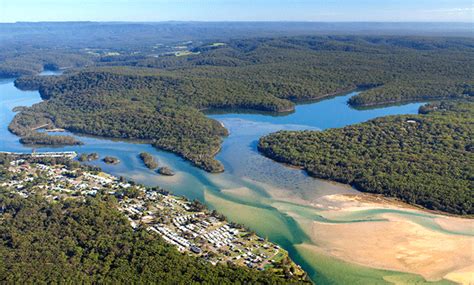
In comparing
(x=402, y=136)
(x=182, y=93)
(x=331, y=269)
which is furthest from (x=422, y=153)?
(x=182, y=93)

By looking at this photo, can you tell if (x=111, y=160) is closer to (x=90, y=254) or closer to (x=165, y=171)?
(x=165, y=171)

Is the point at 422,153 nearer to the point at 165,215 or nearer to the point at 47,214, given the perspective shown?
the point at 165,215

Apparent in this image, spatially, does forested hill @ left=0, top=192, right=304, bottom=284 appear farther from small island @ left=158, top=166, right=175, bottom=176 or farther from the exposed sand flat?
small island @ left=158, top=166, right=175, bottom=176

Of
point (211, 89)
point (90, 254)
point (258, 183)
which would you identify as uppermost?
point (211, 89)

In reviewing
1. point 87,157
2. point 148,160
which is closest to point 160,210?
point 148,160

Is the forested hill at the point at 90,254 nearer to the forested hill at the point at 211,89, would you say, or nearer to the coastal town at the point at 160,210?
the coastal town at the point at 160,210

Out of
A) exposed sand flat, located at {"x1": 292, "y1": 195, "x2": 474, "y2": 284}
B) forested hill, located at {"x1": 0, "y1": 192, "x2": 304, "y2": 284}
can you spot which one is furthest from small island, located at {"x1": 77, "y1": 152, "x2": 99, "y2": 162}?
exposed sand flat, located at {"x1": 292, "y1": 195, "x2": 474, "y2": 284}

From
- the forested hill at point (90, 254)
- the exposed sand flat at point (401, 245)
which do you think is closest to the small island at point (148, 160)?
the forested hill at point (90, 254)
